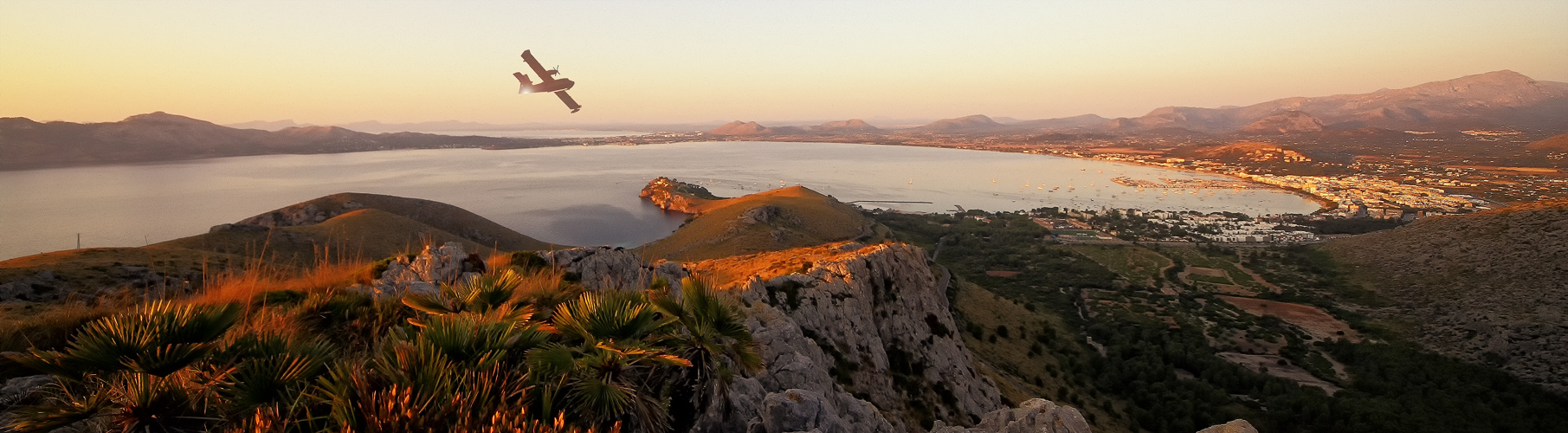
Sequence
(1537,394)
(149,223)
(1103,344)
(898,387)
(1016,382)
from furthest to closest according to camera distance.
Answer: (149,223), (1103,344), (1537,394), (1016,382), (898,387)

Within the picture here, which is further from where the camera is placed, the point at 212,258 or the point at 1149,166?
the point at 1149,166

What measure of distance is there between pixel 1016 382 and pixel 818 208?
161 ft

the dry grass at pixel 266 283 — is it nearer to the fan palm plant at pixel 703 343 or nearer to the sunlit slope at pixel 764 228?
the fan palm plant at pixel 703 343

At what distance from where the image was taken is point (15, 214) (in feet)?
224

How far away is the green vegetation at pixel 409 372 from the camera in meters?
3.47

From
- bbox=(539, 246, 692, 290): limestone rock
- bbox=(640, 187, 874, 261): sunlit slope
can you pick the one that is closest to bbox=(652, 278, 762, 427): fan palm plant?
bbox=(539, 246, 692, 290): limestone rock

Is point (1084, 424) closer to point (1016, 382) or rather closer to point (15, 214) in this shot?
point (1016, 382)

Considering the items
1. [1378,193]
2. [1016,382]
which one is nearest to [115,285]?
[1016,382]

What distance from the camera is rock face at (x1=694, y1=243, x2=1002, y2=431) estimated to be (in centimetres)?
830

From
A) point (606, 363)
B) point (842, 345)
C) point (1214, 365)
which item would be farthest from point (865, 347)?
point (1214, 365)

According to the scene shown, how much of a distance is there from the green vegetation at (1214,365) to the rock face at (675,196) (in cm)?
5598

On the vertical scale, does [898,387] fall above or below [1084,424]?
below

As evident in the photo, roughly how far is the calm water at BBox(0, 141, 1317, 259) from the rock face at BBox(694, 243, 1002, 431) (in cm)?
5332

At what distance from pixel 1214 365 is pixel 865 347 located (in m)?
23.8
